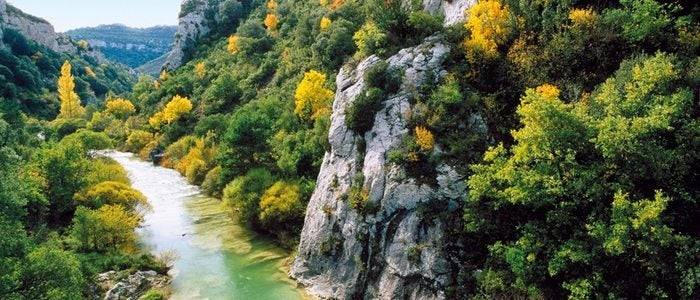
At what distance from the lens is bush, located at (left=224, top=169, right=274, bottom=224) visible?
130ft

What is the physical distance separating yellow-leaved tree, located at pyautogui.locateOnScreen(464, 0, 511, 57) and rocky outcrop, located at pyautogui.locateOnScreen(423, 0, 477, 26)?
9.67ft

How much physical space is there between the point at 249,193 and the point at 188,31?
290 feet

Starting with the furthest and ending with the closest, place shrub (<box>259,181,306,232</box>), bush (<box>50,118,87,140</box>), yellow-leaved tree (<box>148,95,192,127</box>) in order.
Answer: bush (<box>50,118,87,140</box>) < yellow-leaved tree (<box>148,95,192,127</box>) < shrub (<box>259,181,306,232</box>)

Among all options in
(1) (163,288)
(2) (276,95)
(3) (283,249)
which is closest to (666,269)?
(3) (283,249)

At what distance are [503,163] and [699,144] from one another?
321 inches

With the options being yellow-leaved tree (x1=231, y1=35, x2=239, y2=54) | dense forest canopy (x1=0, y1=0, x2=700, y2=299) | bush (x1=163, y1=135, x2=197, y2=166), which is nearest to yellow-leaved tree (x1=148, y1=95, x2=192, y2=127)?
bush (x1=163, y1=135, x2=197, y2=166)

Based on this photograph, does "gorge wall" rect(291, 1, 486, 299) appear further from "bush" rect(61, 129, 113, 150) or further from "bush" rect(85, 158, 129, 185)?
"bush" rect(61, 129, 113, 150)

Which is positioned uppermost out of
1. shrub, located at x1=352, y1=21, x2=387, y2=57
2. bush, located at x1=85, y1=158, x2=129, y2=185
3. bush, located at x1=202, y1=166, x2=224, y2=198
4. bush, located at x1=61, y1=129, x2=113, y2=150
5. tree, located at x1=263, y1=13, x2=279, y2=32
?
tree, located at x1=263, y1=13, x2=279, y2=32

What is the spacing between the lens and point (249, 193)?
4006cm

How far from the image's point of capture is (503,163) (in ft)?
79.2

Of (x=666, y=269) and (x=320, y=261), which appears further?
(x=320, y=261)

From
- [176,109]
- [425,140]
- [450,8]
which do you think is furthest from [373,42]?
[176,109]

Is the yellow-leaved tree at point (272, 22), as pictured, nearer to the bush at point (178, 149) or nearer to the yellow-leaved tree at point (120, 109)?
the bush at point (178, 149)

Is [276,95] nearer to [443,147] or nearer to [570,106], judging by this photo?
[443,147]
